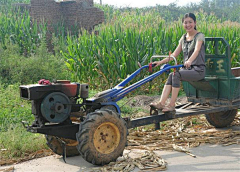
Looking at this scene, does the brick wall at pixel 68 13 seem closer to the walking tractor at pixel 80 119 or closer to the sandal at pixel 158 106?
the sandal at pixel 158 106

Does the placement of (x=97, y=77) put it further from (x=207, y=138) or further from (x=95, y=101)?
(x=95, y=101)

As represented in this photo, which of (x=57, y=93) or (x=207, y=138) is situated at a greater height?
(x=57, y=93)

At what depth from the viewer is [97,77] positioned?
10961 mm

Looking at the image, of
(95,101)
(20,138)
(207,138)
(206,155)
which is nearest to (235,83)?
(207,138)

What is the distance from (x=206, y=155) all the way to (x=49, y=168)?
2.05 meters

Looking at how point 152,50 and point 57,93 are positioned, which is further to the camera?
point 152,50

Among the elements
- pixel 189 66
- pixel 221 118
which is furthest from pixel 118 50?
pixel 189 66

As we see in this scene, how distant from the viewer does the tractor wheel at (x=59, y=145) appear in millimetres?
5402

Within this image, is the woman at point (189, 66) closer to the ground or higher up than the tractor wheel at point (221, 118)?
higher up

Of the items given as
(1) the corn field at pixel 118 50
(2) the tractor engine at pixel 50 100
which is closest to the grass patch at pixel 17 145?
(2) the tractor engine at pixel 50 100

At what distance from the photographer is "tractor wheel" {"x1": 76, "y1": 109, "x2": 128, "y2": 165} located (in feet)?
15.9

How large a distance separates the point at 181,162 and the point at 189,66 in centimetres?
135

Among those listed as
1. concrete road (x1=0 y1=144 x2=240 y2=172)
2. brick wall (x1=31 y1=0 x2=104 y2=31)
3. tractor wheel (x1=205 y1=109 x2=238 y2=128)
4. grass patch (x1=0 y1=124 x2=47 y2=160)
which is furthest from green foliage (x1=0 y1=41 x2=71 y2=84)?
brick wall (x1=31 y1=0 x2=104 y2=31)

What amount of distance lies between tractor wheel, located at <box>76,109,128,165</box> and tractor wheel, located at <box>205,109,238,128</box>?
7.88ft
